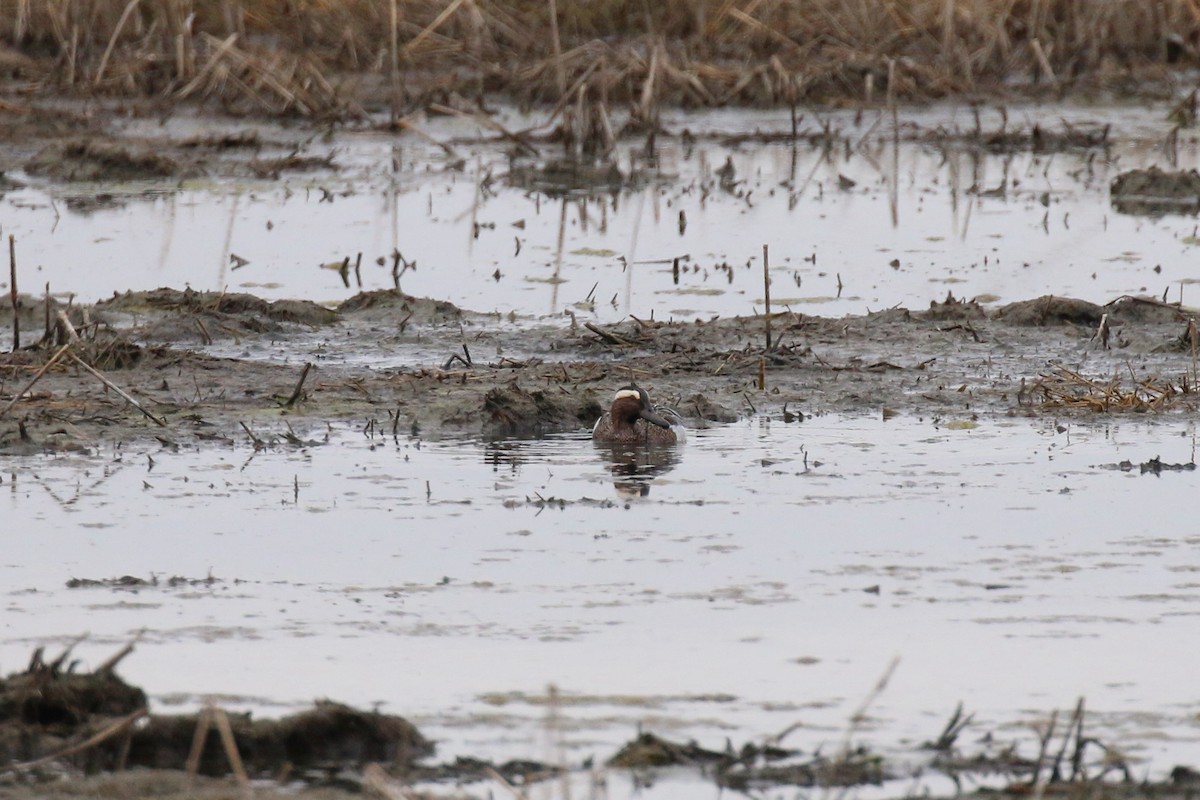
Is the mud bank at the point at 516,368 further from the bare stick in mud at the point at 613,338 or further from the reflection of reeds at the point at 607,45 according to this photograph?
the reflection of reeds at the point at 607,45

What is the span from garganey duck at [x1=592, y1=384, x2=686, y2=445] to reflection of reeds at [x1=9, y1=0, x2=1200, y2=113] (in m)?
10.3

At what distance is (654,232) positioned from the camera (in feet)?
47.3

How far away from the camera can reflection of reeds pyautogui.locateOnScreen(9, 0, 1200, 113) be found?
19.8m

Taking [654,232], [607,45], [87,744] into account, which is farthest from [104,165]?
[87,744]

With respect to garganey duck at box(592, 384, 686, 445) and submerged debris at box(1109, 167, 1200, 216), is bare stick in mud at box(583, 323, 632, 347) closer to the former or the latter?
garganey duck at box(592, 384, 686, 445)

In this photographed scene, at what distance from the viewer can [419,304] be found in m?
11.7

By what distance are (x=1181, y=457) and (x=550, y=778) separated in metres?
4.62

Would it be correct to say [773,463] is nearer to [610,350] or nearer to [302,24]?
[610,350]

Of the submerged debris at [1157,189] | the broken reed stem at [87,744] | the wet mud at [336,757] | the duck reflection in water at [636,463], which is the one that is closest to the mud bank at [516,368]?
the duck reflection in water at [636,463]

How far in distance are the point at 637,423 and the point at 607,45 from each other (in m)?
12.5

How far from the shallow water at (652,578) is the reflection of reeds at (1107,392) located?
0.85 feet

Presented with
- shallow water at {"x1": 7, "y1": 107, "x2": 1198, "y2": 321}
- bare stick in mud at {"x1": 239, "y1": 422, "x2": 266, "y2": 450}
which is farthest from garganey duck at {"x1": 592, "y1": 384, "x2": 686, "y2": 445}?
shallow water at {"x1": 7, "y1": 107, "x2": 1198, "y2": 321}

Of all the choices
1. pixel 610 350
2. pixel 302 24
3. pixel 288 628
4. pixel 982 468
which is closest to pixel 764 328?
pixel 610 350

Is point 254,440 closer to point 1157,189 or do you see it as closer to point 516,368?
point 516,368
